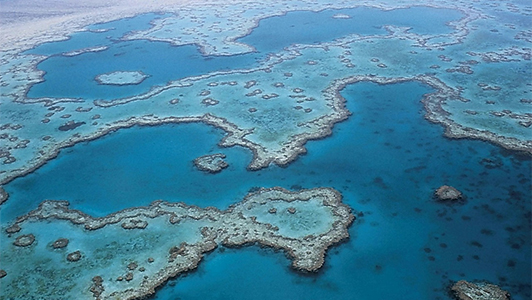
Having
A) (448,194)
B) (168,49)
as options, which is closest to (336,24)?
(168,49)

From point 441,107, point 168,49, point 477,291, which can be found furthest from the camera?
point 168,49

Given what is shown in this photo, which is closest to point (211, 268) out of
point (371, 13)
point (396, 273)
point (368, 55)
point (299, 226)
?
point (299, 226)

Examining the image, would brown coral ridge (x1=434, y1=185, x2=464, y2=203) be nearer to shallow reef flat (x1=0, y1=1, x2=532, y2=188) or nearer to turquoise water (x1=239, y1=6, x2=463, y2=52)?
shallow reef flat (x1=0, y1=1, x2=532, y2=188)

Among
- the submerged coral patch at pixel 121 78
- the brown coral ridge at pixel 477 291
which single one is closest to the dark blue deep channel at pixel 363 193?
the brown coral ridge at pixel 477 291

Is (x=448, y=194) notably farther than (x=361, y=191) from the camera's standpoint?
No

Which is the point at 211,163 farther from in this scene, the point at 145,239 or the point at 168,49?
the point at 168,49

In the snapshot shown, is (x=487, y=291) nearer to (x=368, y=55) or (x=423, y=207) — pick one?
(x=423, y=207)

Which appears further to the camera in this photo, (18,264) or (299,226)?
(299,226)
